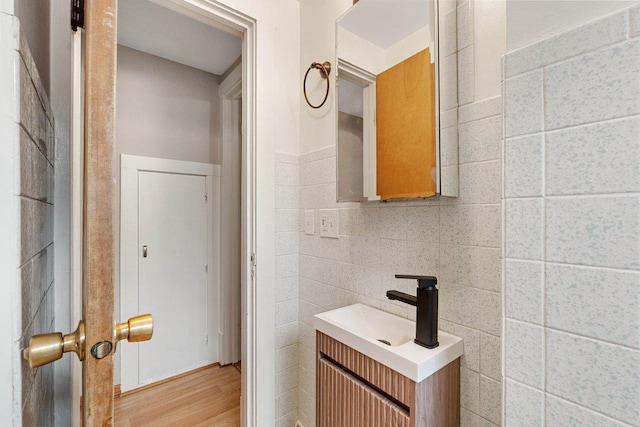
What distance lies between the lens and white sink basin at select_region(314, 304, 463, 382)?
2.62ft

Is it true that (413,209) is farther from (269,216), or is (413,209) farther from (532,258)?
(269,216)

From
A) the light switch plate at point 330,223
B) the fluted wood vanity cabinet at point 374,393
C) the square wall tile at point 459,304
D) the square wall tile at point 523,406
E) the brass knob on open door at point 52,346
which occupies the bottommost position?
the fluted wood vanity cabinet at point 374,393

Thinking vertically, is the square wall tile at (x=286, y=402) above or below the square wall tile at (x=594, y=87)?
below

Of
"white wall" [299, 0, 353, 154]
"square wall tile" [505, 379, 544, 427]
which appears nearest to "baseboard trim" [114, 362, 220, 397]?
"white wall" [299, 0, 353, 154]

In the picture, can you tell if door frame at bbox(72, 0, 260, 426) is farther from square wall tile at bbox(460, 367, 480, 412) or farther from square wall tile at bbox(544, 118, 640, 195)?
square wall tile at bbox(544, 118, 640, 195)

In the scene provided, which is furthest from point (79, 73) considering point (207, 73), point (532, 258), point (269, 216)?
point (207, 73)

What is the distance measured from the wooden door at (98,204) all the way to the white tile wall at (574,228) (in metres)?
0.70

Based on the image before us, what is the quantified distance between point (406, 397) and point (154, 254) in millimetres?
2025

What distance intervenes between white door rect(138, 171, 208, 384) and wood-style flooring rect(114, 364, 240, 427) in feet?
0.42

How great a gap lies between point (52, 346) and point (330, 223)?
3.58ft

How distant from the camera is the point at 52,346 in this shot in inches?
15.7

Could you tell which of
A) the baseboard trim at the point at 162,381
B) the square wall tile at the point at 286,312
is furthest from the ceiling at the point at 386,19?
the baseboard trim at the point at 162,381

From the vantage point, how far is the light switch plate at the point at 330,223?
136 centimetres

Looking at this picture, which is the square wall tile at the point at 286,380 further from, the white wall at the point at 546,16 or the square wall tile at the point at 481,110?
the white wall at the point at 546,16
